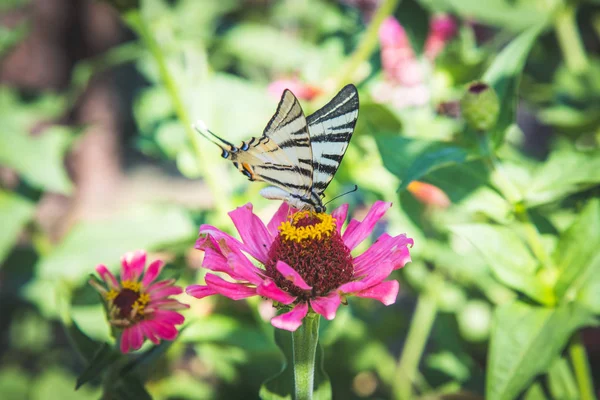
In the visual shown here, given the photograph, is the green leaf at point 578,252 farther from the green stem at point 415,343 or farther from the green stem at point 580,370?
the green stem at point 415,343

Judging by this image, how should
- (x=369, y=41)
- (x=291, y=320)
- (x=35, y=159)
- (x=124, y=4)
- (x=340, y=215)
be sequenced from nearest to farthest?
(x=291, y=320) < (x=340, y=215) < (x=124, y=4) < (x=369, y=41) < (x=35, y=159)

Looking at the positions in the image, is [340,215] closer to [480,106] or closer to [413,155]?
[413,155]

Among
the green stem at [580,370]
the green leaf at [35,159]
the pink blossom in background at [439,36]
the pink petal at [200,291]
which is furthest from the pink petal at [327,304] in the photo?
the pink blossom in background at [439,36]

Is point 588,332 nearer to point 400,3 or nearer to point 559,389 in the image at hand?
point 559,389

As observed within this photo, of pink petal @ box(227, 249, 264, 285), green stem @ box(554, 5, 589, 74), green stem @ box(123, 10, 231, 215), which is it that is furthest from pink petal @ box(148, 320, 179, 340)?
green stem @ box(554, 5, 589, 74)

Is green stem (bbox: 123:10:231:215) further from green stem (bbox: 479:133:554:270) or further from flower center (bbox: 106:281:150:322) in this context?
green stem (bbox: 479:133:554:270)

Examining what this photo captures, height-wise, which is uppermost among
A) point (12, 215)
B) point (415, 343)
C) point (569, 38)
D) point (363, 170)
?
point (569, 38)

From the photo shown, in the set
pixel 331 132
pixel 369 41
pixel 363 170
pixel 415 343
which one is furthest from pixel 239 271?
pixel 415 343
